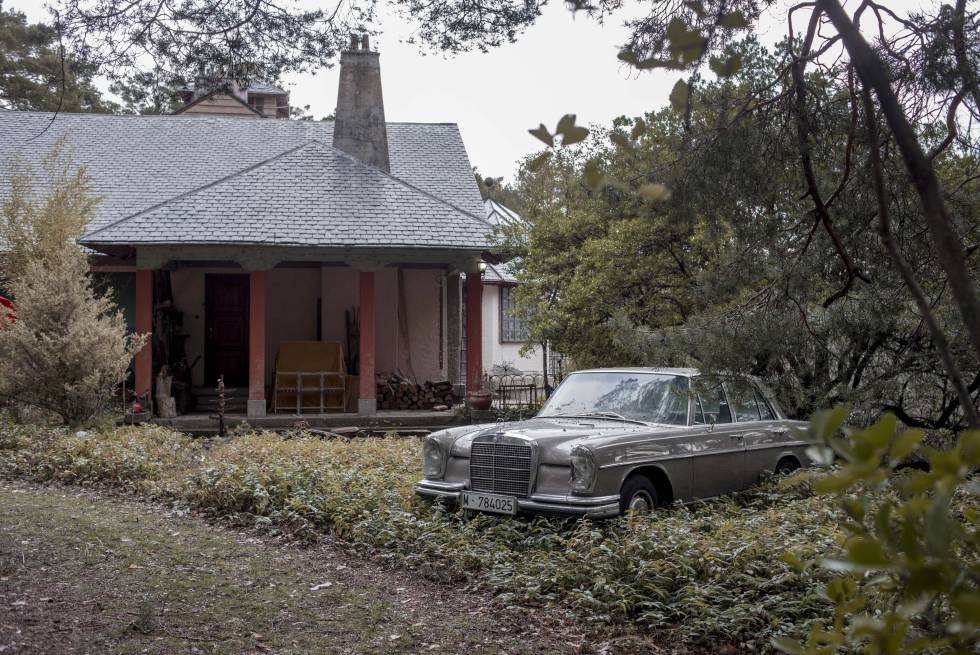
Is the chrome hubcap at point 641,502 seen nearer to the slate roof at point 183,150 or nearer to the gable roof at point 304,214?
the gable roof at point 304,214

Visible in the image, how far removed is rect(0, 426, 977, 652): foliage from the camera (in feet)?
17.1

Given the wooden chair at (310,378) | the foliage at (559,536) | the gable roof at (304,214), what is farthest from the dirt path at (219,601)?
the gable roof at (304,214)

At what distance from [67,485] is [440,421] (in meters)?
6.46

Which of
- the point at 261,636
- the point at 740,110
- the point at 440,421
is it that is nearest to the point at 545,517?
the point at 261,636

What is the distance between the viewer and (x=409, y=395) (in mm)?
16438

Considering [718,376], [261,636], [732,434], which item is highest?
[718,376]

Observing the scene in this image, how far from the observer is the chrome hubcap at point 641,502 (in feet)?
23.9

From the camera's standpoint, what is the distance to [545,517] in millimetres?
7137

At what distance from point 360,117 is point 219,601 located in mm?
15690

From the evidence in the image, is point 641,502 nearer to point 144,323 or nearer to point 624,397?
point 624,397

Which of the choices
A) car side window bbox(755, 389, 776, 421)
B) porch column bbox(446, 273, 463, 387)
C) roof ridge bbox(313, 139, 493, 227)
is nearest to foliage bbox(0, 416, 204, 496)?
car side window bbox(755, 389, 776, 421)

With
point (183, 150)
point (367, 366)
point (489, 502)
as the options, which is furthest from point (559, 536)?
point (183, 150)

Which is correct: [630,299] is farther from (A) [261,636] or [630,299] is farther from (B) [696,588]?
(A) [261,636]

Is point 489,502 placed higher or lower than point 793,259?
lower
